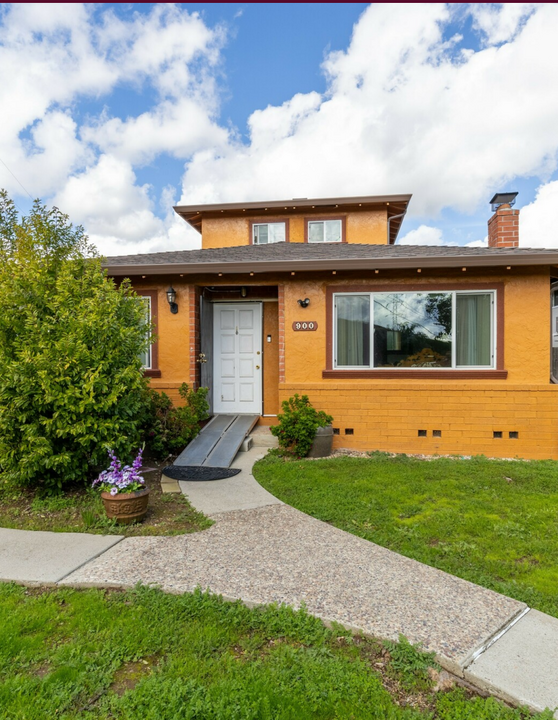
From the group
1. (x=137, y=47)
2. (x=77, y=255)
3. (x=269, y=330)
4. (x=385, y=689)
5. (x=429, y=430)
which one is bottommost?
(x=385, y=689)

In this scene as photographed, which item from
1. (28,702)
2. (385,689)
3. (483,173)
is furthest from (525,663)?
(483,173)

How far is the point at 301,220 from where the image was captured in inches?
476

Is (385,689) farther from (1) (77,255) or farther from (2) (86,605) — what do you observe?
(1) (77,255)

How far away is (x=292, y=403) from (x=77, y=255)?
391cm

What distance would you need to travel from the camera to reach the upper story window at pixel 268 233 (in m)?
12.2

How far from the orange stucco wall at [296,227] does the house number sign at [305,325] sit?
5204 mm

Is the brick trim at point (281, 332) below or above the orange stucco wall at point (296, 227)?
below

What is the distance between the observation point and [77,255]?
5.89 metres

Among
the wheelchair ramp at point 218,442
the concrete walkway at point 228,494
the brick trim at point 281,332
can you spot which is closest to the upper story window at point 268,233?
the brick trim at point 281,332

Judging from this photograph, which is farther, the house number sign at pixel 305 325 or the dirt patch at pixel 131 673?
the house number sign at pixel 305 325

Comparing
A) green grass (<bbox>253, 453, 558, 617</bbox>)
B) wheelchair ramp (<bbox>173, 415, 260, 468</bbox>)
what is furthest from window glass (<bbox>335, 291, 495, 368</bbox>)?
wheelchair ramp (<bbox>173, 415, 260, 468</bbox>)

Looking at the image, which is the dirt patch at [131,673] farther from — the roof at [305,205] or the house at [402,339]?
the roof at [305,205]

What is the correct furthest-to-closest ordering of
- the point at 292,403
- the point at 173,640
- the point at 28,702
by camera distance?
the point at 292,403, the point at 173,640, the point at 28,702

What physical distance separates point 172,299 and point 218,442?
2.76 meters
